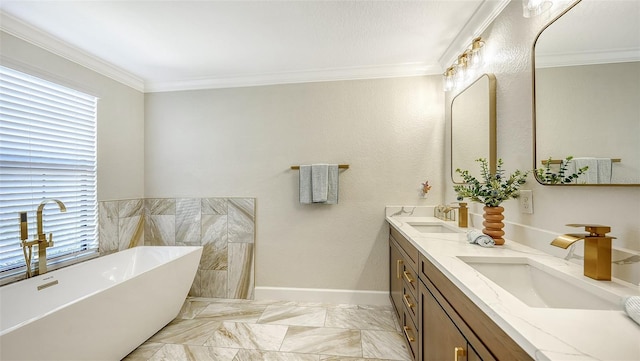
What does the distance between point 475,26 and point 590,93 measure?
115 centimetres

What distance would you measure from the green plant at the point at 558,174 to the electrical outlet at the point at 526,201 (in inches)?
6.0

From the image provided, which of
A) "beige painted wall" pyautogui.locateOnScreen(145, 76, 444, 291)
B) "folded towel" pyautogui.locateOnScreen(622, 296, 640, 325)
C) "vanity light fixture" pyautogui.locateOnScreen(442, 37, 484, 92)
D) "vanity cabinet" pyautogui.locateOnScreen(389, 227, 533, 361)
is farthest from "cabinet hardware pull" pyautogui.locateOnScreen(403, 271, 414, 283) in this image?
"vanity light fixture" pyautogui.locateOnScreen(442, 37, 484, 92)

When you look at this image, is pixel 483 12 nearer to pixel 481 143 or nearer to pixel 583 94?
pixel 481 143

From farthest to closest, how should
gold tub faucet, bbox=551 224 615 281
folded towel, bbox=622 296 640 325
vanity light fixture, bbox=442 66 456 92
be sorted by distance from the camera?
vanity light fixture, bbox=442 66 456 92 → gold tub faucet, bbox=551 224 615 281 → folded towel, bbox=622 296 640 325

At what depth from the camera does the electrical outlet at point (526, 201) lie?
1.39 metres

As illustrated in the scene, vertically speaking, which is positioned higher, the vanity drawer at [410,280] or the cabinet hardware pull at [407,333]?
the vanity drawer at [410,280]

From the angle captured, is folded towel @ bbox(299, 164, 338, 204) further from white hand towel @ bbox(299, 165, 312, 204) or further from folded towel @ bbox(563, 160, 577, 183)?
folded towel @ bbox(563, 160, 577, 183)

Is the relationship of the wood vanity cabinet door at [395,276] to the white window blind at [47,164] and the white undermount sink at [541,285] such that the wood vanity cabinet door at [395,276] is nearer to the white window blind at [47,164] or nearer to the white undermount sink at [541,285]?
the white undermount sink at [541,285]

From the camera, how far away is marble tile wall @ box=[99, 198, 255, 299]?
279 cm

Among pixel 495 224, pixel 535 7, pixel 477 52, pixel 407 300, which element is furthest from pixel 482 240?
pixel 477 52

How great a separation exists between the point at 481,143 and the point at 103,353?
285 centimetres

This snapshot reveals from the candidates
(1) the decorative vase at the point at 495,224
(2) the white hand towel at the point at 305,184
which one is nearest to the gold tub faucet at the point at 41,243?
(2) the white hand towel at the point at 305,184

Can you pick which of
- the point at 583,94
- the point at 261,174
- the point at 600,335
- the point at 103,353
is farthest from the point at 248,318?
Result: the point at 583,94

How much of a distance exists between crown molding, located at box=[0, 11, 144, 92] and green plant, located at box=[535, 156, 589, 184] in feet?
11.1
